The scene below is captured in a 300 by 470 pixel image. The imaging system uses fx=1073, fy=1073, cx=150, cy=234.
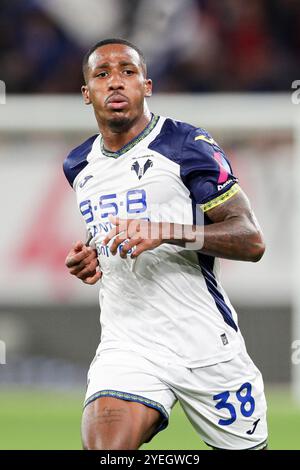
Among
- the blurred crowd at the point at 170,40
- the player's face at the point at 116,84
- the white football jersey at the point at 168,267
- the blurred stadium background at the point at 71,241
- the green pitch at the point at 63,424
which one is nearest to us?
the white football jersey at the point at 168,267

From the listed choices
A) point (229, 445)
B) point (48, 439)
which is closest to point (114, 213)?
point (229, 445)

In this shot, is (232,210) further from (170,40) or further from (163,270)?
(170,40)

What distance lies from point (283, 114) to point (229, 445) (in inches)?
268

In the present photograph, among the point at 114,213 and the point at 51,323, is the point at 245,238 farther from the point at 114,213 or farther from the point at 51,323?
the point at 51,323

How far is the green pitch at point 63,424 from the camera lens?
809cm

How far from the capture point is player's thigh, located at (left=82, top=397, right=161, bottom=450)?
451cm

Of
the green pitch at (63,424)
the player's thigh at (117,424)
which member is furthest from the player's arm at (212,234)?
the green pitch at (63,424)

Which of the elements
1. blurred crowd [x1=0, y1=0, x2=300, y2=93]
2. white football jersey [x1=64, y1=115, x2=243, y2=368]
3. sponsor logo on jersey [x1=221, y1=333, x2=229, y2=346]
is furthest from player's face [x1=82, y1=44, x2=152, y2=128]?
blurred crowd [x1=0, y1=0, x2=300, y2=93]

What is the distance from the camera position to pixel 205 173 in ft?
15.9

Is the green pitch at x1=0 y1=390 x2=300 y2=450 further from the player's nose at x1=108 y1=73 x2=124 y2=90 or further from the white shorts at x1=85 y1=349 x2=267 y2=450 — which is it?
the player's nose at x1=108 y1=73 x2=124 y2=90

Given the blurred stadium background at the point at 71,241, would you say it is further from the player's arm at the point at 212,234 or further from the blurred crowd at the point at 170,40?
the player's arm at the point at 212,234

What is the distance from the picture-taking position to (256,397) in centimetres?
505

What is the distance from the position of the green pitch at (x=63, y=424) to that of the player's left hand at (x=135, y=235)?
364 cm

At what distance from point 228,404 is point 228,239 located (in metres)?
0.81
